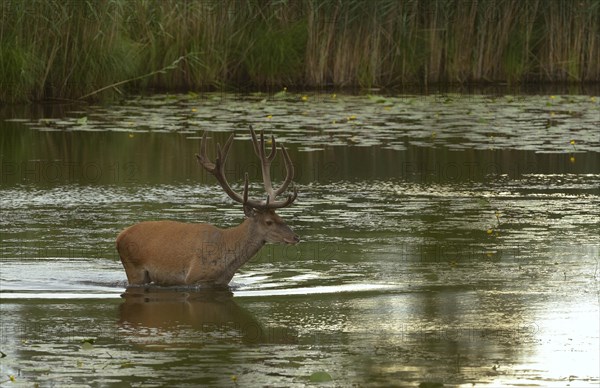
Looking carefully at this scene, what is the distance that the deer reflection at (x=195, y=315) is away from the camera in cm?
885

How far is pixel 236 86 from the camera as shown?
26.3 metres

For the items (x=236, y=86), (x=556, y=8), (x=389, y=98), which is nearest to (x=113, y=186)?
(x=389, y=98)

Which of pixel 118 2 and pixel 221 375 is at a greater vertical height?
pixel 118 2

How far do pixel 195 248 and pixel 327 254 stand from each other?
5.22ft

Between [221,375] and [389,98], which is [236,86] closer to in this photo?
[389,98]

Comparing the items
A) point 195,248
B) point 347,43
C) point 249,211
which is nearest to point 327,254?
point 249,211

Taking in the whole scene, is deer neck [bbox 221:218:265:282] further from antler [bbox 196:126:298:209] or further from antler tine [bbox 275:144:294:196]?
antler tine [bbox 275:144:294:196]

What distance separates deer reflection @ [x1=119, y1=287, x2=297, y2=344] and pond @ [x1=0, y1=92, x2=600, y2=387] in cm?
2

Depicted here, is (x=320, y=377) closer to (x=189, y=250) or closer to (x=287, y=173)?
(x=189, y=250)

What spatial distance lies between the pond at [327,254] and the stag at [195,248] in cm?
16

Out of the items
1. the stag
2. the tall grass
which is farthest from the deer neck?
the tall grass

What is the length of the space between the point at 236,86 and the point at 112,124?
19.5 ft

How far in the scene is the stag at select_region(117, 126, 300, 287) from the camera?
1049 cm

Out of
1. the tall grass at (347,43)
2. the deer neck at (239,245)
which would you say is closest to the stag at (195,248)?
the deer neck at (239,245)
